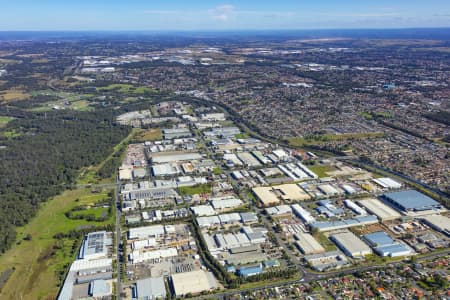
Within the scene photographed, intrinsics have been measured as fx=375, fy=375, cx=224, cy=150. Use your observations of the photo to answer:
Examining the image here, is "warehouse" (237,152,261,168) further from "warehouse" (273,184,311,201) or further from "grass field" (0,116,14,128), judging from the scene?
"grass field" (0,116,14,128)

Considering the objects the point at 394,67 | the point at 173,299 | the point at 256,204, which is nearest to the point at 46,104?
the point at 256,204

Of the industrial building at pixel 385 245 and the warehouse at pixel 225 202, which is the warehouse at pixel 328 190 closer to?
the industrial building at pixel 385 245

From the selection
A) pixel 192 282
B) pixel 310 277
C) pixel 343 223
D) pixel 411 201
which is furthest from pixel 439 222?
pixel 192 282

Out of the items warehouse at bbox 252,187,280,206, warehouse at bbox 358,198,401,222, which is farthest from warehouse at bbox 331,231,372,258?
warehouse at bbox 252,187,280,206

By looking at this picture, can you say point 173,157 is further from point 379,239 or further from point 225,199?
point 379,239

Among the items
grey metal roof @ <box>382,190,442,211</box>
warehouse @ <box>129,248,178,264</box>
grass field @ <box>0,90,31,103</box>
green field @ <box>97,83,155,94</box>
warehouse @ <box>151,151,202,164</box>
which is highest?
green field @ <box>97,83,155,94</box>

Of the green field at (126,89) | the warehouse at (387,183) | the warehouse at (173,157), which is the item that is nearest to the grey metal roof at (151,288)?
the warehouse at (173,157)
